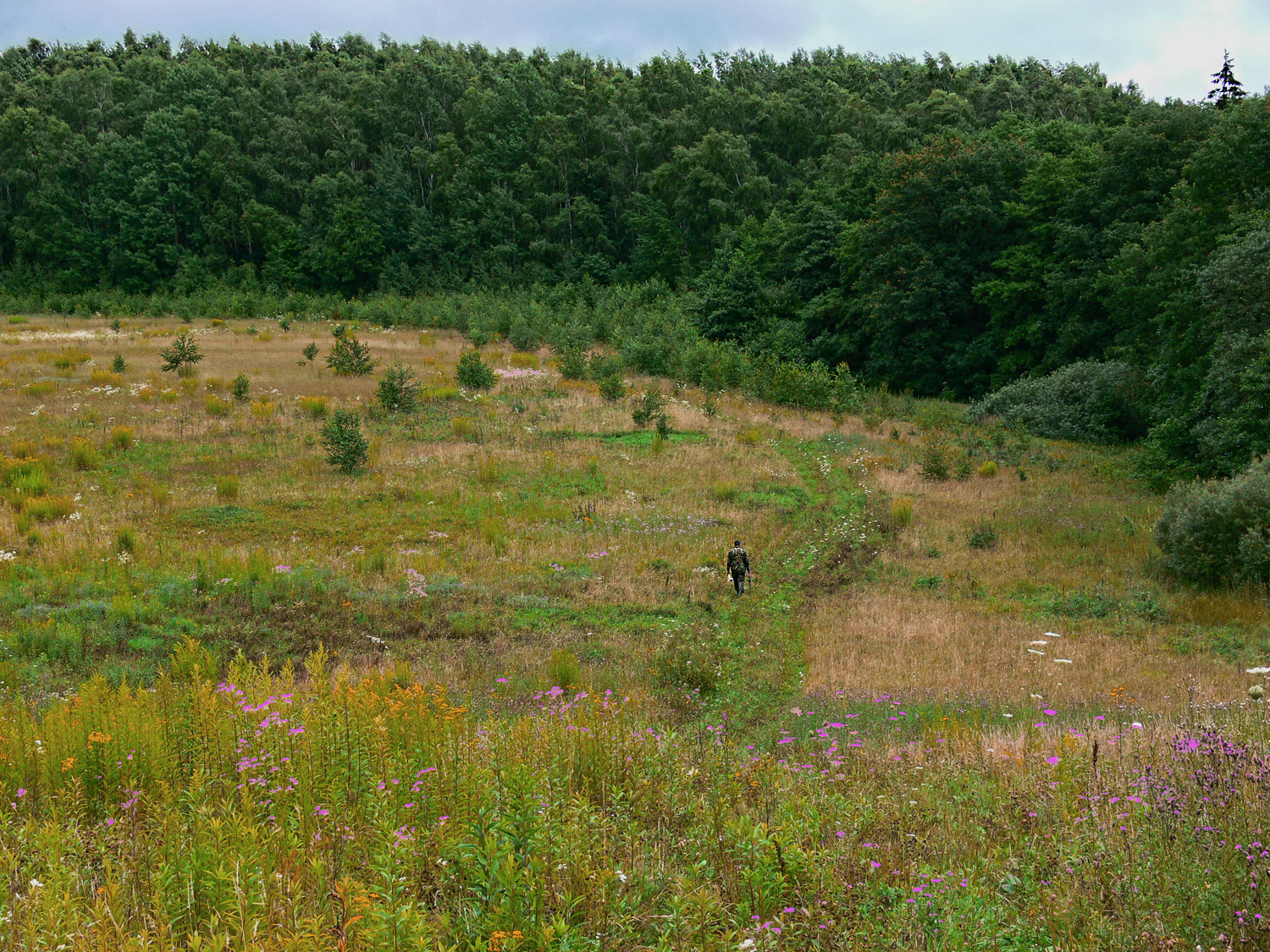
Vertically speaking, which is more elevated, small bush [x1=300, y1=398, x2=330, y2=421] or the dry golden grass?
small bush [x1=300, y1=398, x2=330, y2=421]

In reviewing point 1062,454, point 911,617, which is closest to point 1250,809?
point 911,617

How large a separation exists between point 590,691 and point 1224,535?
12.7 meters

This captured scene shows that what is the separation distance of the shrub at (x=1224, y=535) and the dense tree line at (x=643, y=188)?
25.2 metres

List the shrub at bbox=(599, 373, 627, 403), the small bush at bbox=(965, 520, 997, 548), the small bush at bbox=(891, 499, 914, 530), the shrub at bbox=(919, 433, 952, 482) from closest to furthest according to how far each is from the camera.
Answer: the small bush at bbox=(965, 520, 997, 548)
the small bush at bbox=(891, 499, 914, 530)
the shrub at bbox=(919, 433, 952, 482)
the shrub at bbox=(599, 373, 627, 403)

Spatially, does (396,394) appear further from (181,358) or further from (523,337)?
(523,337)

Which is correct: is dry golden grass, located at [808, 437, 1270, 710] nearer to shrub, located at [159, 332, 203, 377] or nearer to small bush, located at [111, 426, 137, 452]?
small bush, located at [111, 426, 137, 452]

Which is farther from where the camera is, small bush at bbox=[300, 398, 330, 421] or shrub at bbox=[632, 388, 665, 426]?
shrub at bbox=[632, 388, 665, 426]

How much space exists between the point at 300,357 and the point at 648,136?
1954 inches

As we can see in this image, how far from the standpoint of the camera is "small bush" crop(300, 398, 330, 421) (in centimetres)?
2584

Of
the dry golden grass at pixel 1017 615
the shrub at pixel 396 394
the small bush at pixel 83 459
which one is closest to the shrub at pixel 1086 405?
the dry golden grass at pixel 1017 615

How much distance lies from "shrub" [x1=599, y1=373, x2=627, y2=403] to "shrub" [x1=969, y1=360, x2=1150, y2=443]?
15095 mm

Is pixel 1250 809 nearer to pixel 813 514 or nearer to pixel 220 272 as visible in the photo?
pixel 813 514

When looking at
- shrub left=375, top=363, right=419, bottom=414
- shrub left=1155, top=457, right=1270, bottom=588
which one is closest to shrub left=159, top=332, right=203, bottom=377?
shrub left=375, top=363, right=419, bottom=414

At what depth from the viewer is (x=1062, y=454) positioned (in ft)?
96.1
